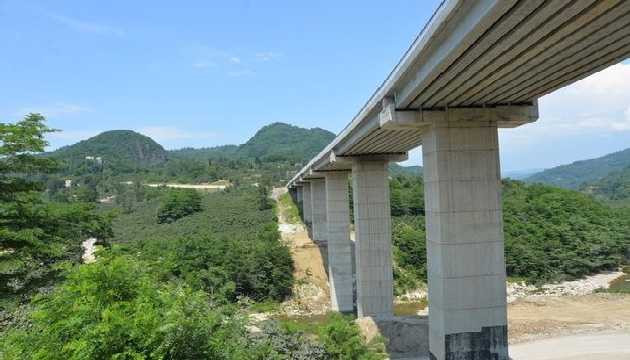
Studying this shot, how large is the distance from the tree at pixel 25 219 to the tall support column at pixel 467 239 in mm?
13234

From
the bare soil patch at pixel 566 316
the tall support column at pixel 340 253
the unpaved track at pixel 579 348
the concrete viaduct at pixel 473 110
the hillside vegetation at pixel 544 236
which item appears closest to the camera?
the concrete viaduct at pixel 473 110

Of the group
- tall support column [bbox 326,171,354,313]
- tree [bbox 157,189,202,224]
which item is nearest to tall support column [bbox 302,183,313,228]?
tall support column [bbox 326,171,354,313]

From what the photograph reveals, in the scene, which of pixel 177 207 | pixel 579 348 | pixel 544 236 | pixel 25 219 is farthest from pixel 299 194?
pixel 25 219

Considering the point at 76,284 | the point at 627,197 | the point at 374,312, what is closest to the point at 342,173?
the point at 374,312

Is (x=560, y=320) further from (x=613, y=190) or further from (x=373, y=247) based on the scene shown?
(x=613, y=190)

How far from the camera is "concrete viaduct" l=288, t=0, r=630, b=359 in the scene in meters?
8.60

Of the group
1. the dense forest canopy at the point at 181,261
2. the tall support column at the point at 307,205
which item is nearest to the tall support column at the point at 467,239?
Result: the dense forest canopy at the point at 181,261

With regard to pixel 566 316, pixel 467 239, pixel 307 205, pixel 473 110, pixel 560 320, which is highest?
pixel 473 110

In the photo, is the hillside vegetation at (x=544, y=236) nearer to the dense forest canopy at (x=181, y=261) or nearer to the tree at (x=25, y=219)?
the dense forest canopy at (x=181, y=261)

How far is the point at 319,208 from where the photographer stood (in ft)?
136

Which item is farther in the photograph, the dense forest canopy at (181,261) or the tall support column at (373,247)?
the tall support column at (373,247)

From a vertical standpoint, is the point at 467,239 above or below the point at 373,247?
above

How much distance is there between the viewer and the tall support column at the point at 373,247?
25.7 metres

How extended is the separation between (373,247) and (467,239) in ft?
37.8
